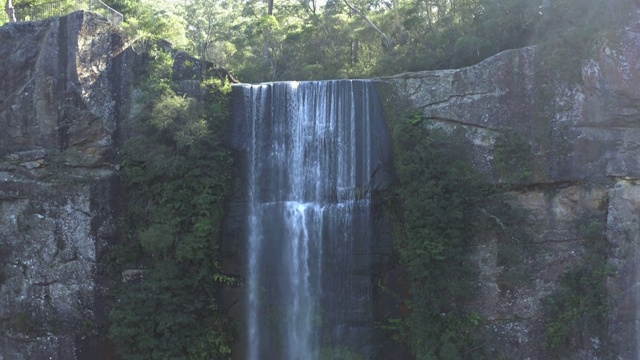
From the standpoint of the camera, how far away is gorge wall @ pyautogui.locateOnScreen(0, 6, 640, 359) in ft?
46.6

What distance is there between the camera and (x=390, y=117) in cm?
1609

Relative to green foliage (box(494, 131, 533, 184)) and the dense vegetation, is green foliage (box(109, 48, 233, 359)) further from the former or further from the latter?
green foliage (box(494, 131, 533, 184))

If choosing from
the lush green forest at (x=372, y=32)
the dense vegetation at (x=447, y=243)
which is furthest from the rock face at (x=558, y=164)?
the lush green forest at (x=372, y=32)

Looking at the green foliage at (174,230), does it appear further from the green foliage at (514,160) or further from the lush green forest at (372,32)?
the green foliage at (514,160)

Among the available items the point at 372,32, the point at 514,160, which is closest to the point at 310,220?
the point at 514,160

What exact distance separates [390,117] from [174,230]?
5667 mm

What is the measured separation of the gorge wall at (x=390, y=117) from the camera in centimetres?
1420

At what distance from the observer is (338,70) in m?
22.2

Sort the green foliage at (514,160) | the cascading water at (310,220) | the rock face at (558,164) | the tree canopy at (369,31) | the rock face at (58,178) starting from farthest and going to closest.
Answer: the tree canopy at (369,31)
the rock face at (58,178)
the cascading water at (310,220)
the green foliage at (514,160)
the rock face at (558,164)

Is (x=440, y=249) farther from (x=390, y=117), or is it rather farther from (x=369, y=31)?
(x=369, y=31)

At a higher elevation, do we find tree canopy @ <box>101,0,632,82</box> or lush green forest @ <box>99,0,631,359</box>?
tree canopy @ <box>101,0,632,82</box>

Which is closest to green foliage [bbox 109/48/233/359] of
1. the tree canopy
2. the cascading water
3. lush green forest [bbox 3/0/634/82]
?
the cascading water

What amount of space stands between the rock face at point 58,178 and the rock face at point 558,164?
8298 mm

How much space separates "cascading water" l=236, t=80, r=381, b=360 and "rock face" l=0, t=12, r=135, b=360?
3536 mm
